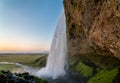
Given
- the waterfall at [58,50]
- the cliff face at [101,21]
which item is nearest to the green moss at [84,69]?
the cliff face at [101,21]

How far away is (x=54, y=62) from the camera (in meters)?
35.1

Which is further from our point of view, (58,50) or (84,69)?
(58,50)

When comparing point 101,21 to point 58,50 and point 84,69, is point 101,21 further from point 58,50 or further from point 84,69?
point 58,50

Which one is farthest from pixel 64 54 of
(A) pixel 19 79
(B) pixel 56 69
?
(A) pixel 19 79

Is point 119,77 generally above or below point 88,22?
below

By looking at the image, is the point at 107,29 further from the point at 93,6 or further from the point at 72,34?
the point at 72,34

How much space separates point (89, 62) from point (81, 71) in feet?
4.94

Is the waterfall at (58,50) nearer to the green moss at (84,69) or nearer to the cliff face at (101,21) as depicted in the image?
the green moss at (84,69)

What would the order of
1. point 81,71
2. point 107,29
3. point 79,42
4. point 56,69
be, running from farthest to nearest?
point 56,69 < point 79,42 < point 81,71 < point 107,29

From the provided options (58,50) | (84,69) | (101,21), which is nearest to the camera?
(101,21)

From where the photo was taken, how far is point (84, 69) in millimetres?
23906

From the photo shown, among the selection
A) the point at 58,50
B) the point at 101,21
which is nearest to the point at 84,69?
the point at 101,21

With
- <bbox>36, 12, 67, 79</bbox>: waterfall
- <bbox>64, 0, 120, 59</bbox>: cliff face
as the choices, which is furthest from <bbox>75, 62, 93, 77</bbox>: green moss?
<bbox>36, 12, 67, 79</bbox>: waterfall

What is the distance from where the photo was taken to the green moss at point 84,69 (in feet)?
75.8
